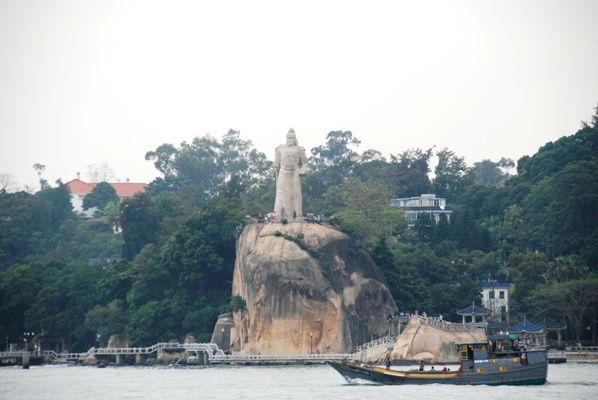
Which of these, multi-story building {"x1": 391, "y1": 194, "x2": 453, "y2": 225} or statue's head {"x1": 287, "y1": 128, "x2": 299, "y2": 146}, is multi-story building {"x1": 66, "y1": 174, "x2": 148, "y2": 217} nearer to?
multi-story building {"x1": 391, "y1": 194, "x2": 453, "y2": 225}

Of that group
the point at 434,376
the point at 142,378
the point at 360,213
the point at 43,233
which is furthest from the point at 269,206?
the point at 434,376

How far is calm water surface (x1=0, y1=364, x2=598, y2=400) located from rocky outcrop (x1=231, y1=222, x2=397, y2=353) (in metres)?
4.35

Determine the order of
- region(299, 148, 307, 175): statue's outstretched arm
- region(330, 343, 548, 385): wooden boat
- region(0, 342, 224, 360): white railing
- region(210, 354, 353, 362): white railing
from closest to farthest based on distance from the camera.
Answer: region(330, 343, 548, 385): wooden boat → region(210, 354, 353, 362): white railing → region(0, 342, 224, 360): white railing → region(299, 148, 307, 175): statue's outstretched arm

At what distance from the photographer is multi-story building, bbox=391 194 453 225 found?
14800cm

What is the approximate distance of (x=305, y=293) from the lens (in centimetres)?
10550

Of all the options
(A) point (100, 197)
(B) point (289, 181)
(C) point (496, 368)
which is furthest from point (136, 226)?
(C) point (496, 368)

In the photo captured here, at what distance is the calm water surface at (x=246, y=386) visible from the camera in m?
77.7

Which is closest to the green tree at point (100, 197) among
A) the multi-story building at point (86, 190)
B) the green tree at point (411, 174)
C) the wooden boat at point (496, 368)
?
the multi-story building at point (86, 190)

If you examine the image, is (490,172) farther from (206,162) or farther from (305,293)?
(305,293)

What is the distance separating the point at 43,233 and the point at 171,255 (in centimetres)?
4268

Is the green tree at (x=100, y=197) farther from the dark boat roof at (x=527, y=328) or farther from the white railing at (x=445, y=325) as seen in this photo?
the white railing at (x=445, y=325)

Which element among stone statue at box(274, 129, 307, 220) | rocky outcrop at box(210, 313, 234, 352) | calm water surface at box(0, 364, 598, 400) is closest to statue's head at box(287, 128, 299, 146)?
stone statue at box(274, 129, 307, 220)

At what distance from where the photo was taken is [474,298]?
11538 cm

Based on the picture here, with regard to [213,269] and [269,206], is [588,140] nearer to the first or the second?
[269,206]
